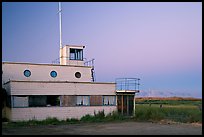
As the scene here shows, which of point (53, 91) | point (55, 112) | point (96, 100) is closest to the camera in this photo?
point (55, 112)

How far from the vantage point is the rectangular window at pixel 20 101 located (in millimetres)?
22791

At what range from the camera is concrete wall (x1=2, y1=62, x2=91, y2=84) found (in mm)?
24969

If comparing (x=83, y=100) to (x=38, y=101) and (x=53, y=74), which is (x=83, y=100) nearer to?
(x=53, y=74)

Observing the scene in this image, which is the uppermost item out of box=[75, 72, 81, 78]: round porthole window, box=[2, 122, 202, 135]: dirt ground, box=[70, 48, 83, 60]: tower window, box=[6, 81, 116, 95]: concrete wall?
box=[70, 48, 83, 60]: tower window

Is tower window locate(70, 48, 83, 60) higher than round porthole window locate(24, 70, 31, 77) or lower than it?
higher

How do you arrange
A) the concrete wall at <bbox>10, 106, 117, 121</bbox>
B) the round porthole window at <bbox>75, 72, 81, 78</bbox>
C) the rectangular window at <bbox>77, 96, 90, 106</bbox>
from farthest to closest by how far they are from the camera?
the round porthole window at <bbox>75, 72, 81, 78</bbox>, the rectangular window at <bbox>77, 96, 90, 106</bbox>, the concrete wall at <bbox>10, 106, 117, 121</bbox>

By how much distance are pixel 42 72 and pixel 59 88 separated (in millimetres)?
2584

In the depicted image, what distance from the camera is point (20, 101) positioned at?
75.3 feet

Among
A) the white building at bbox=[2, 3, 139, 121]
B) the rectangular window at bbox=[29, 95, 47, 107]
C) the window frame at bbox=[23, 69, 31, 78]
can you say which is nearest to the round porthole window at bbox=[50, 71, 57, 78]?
the white building at bbox=[2, 3, 139, 121]

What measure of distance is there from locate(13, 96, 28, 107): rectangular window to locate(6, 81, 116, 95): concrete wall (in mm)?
317

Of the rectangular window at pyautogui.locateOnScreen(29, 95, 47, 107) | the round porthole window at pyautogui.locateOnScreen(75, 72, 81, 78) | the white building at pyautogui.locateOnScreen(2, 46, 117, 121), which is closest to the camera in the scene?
the white building at pyautogui.locateOnScreen(2, 46, 117, 121)

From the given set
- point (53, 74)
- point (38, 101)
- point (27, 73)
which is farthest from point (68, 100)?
point (27, 73)

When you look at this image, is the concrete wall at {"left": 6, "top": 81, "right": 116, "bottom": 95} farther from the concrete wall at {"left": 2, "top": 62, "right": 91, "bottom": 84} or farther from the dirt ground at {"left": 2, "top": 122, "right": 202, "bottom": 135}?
the dirt ground at {"left": 2, "top": 122, "right": 202, "bottom": 135}

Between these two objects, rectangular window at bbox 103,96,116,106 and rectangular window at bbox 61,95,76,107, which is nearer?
rectangular window at bbox 61,95,76,107
